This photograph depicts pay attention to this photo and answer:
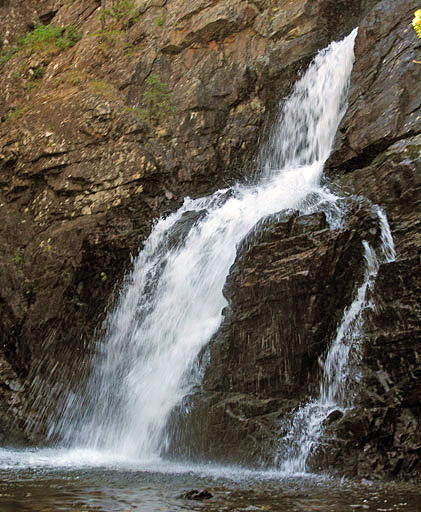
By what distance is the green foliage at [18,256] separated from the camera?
1203 cm

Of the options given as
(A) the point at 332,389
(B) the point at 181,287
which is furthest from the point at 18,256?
(A) the point at 332,389

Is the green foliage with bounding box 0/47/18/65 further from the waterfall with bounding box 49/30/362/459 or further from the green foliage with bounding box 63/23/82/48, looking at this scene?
the waterfall with bounding box 49/30/362/459

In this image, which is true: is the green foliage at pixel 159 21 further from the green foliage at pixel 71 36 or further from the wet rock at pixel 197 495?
the wet rock at pixel 197 495

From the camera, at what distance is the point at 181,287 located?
378 inches

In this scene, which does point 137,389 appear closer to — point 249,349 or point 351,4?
point 249,349

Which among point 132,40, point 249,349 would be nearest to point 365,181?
point 249,349

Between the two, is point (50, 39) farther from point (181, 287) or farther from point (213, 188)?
point (181, 287)

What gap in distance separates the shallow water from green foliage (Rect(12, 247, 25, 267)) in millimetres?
5621

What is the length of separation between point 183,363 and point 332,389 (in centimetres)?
253

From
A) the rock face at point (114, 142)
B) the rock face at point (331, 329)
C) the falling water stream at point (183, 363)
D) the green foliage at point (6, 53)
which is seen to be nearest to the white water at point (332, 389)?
the falling water stream at point (183, 363)

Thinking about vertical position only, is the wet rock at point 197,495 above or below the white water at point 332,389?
below

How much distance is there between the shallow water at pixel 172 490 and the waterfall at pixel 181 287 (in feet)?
4.65

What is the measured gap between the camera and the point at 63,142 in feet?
41.8

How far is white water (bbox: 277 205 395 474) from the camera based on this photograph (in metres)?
6.64
